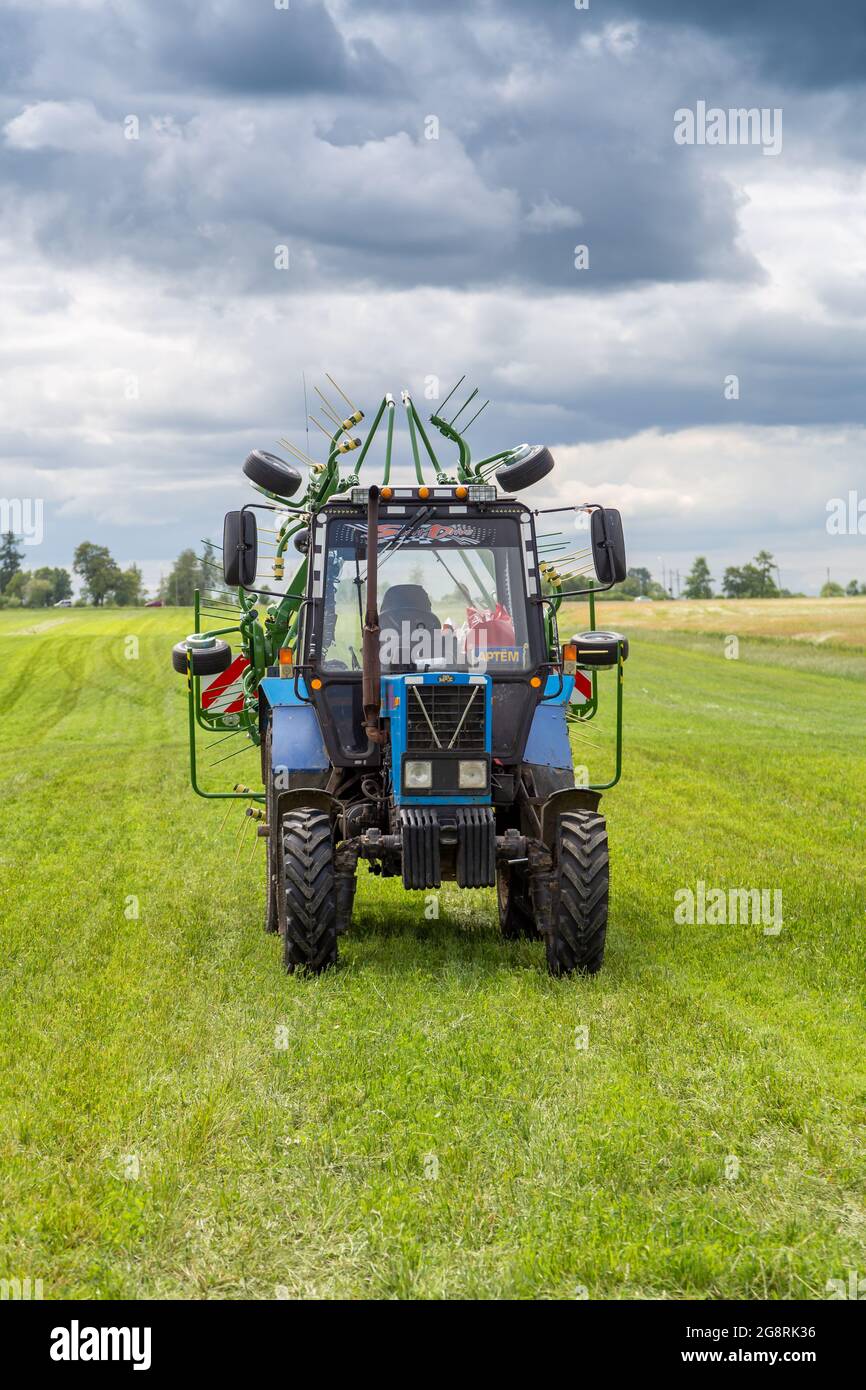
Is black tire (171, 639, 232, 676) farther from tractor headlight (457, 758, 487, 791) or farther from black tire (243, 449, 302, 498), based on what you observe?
tractor headlight (457, 758, 487, 791)

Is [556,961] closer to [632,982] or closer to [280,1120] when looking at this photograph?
[632,982]

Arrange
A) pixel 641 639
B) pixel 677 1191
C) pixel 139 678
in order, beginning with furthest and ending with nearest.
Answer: pixel 641 639
pixel 139 678
pixel 677 1191

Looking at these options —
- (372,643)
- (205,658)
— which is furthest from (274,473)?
(372,643)

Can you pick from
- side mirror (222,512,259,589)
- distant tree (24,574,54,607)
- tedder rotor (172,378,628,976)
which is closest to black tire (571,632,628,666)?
tedder rotor (172,378,628,976)

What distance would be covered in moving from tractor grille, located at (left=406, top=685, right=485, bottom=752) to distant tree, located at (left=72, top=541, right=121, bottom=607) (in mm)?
137265

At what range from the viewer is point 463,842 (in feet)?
26.3

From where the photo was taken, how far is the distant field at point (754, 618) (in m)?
53.9

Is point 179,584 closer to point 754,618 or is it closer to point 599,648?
point 754,618

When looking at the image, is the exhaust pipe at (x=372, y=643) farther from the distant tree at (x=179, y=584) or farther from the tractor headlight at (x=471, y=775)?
the distant tree at (x=179, y=584)

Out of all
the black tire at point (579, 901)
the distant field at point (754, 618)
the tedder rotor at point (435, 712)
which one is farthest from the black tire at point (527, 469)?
the distant field at point (754, 618)

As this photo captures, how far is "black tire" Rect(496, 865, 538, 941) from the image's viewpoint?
29.9 feet
